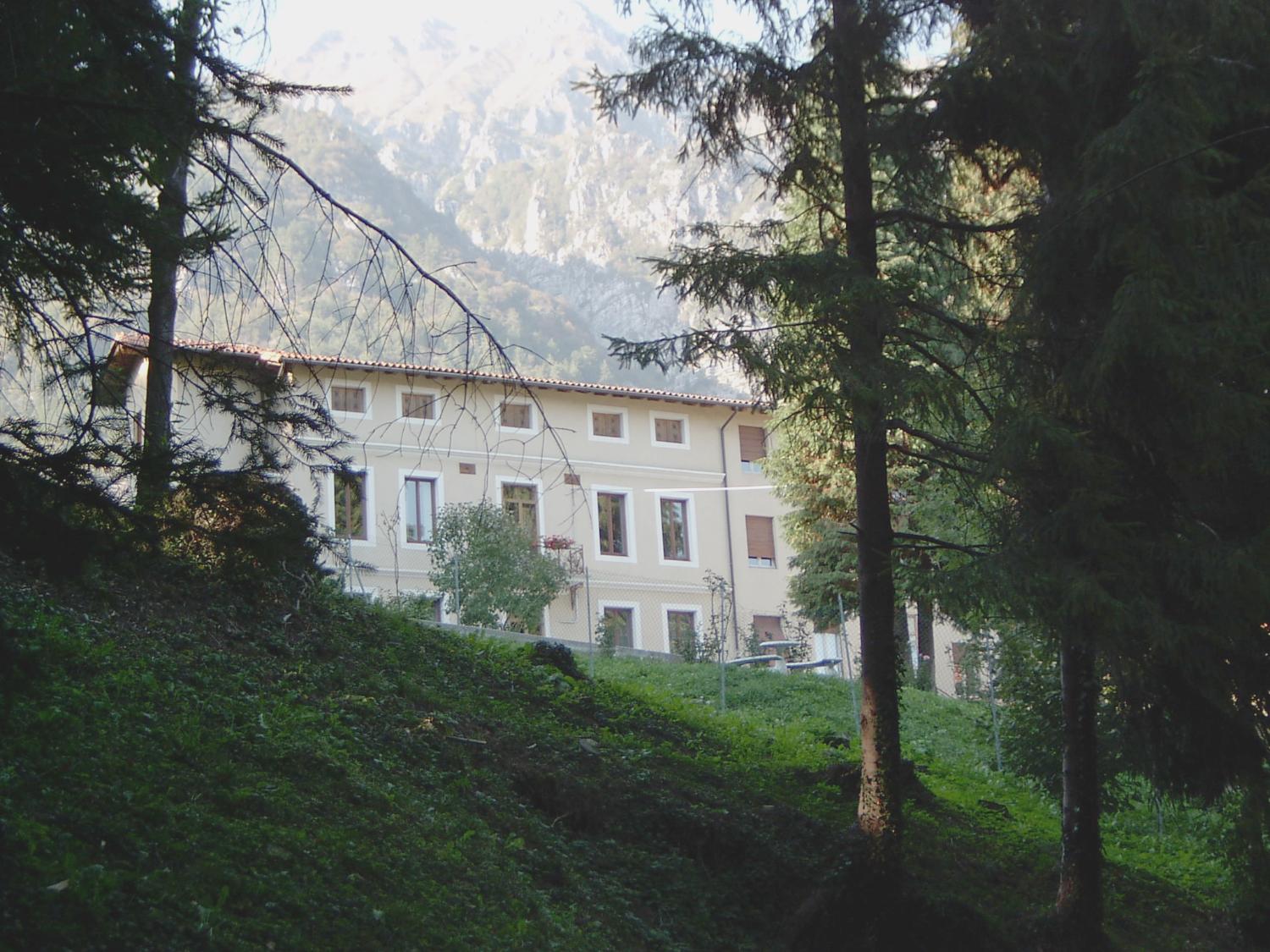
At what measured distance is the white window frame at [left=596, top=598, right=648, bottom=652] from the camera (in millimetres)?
30578

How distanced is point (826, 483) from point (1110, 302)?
1451 centimetres

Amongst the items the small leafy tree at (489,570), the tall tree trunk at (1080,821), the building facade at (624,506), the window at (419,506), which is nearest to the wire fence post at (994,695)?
the tall tree trunk at (1080,821)

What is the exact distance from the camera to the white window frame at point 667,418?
1313 inches

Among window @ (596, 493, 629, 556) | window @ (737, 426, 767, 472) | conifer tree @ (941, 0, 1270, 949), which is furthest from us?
window @ (737, 426, 767, 472)

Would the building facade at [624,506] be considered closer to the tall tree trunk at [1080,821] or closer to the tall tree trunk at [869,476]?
the tall tree trunk at [869,476]

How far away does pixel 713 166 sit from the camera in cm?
1038

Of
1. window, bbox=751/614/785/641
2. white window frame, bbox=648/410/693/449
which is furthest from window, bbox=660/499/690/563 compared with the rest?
window, bbox=751/614/785/641

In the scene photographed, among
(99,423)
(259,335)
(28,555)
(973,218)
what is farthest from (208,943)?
(973,218)

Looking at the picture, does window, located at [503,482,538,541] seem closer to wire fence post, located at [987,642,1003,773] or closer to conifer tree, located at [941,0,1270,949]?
wire fence post, located at [987,642,1003,773]

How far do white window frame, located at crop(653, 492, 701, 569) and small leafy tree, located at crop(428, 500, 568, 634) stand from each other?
7.87 metres

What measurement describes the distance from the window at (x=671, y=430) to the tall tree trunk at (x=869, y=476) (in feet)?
76.9

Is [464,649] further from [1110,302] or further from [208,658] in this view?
[1110,302]

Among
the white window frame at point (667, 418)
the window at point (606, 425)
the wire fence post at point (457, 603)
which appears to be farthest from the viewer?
the white window frame at point (667, 418)

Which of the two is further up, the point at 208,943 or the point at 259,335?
the point at 259,335
